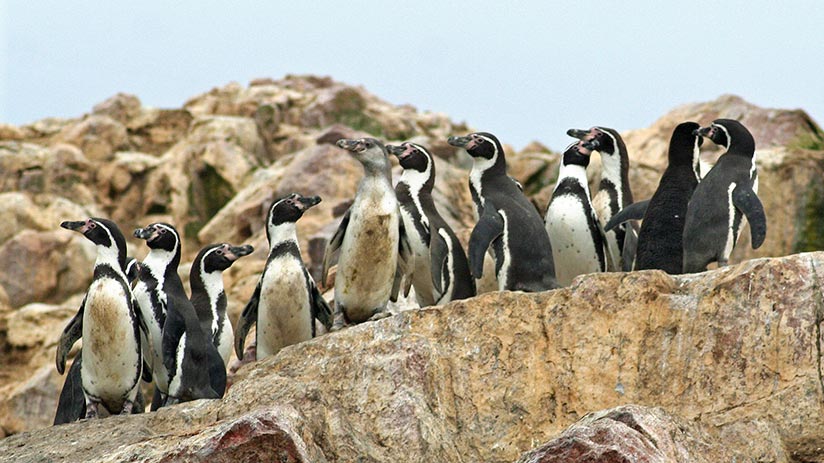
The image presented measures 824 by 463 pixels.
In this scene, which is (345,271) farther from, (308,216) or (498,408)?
(308,216)

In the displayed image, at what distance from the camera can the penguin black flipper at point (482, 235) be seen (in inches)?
338

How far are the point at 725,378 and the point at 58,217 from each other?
17122 mm

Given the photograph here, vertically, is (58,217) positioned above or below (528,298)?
below

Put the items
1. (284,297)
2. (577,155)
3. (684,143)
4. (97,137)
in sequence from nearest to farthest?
1. (284,297)
2. (684,143)
3. (577,155)
4. (97,137)

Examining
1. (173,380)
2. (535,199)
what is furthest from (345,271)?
(535,199)

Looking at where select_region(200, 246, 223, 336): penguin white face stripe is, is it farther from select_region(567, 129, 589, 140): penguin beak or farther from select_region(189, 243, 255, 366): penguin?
select_region(567, 129, 589, 140): penguin beak

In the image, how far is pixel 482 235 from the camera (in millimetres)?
8719

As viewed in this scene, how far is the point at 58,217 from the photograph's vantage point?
21656mm

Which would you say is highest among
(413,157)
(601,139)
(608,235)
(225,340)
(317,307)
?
(601,139)

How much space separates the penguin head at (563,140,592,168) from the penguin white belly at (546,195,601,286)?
1.25 feet

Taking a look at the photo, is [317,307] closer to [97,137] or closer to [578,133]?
[578,133]

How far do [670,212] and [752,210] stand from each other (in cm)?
90

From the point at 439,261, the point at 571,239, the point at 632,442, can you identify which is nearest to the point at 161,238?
the point at 439,261

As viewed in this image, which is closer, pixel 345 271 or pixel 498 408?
pixel 498 408
